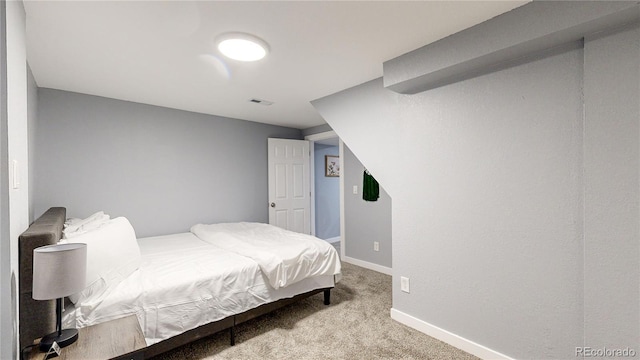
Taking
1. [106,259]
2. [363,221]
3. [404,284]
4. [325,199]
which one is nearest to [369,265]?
[363,221]

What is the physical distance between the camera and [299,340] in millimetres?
2180

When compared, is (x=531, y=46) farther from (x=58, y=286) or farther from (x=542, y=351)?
(x=58, y=286)

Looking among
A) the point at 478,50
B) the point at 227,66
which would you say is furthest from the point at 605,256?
the point at 227,66

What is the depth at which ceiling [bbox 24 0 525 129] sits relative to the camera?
1.58 m

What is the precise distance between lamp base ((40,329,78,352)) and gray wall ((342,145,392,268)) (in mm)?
3228

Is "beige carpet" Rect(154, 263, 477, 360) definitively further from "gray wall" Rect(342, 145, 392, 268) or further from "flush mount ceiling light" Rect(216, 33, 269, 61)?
"flush mount ceiling light" Rect(216, 33, 269, 61)

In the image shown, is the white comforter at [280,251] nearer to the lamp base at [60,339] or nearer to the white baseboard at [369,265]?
the lamp base at [60,339]

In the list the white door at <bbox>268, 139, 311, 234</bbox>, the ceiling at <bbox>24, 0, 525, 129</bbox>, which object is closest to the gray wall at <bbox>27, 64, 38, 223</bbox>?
the ceiling at <bbox>24, 0, 525, 129</bbox>

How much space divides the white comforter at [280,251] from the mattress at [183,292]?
0.10 m

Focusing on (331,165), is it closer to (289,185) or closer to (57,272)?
(289,185)

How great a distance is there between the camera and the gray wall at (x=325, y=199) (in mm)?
5762

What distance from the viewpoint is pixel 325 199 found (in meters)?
5.93

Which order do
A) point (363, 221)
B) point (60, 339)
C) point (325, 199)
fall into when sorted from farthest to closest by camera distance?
point (325, 199), point (363, 221), point (60, 339)

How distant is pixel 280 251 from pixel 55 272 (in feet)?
4.89
